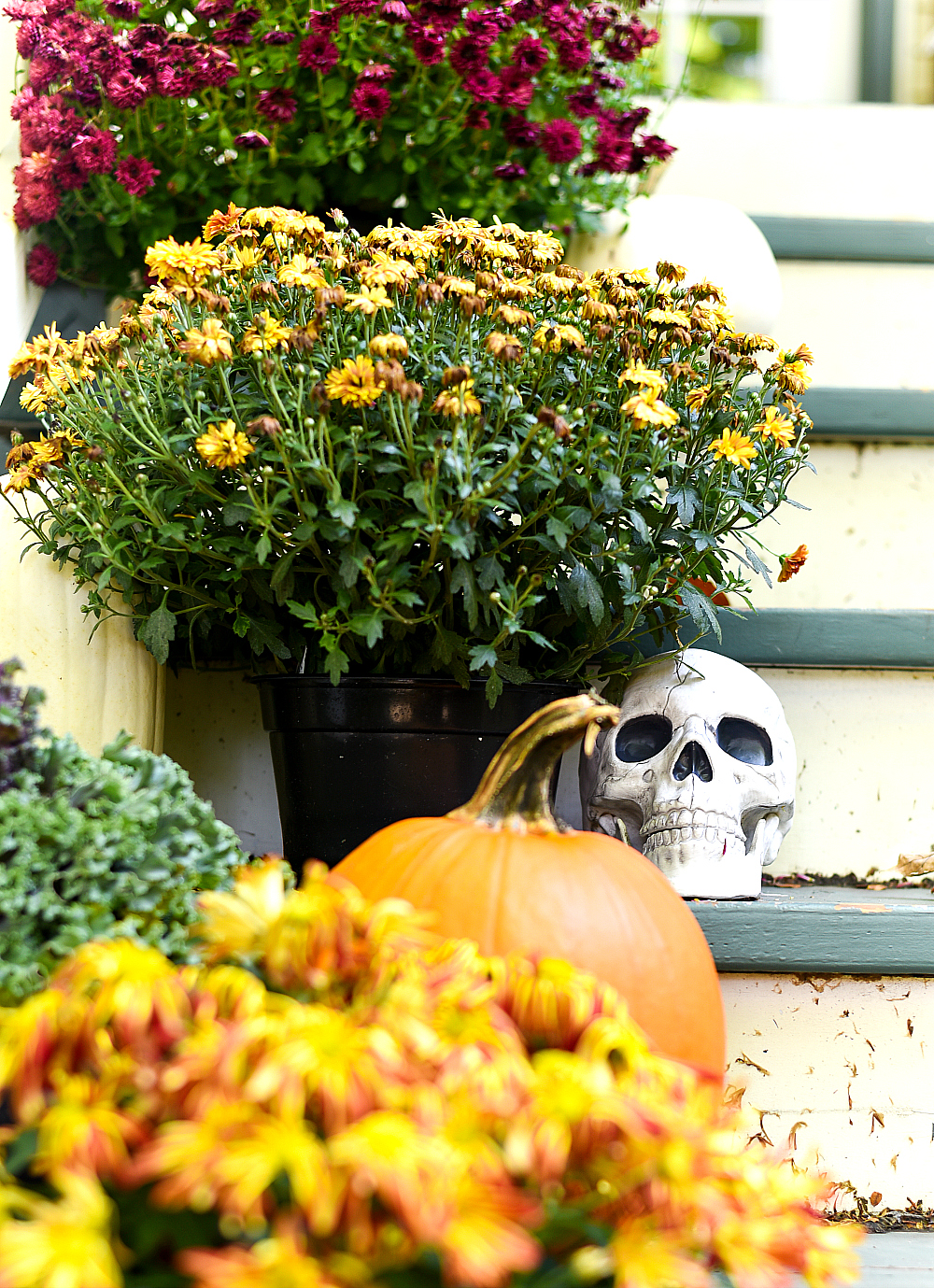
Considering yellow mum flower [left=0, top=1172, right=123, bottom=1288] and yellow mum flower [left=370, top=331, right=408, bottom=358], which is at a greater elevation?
yellow mum flower [left=370, top=331, right=408, bottom=358]

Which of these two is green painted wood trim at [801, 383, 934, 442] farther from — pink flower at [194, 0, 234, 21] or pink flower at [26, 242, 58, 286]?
pink flower at [26, 242, 58, 286]

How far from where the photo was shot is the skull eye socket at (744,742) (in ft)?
3.80

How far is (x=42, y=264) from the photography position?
4.73 feet

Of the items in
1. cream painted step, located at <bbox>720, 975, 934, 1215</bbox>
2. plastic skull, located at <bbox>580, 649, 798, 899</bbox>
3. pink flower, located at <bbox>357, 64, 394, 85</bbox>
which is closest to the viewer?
cream painted step, located at <bbox>720, 975, 934, 1215</bbox>

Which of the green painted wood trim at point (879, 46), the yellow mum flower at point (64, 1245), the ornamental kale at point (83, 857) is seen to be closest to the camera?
the yellow mum flower at point (64, 1245)

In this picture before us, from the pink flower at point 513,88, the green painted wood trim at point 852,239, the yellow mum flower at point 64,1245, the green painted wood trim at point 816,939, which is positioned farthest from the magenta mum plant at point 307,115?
the yellow mum flower at point 64,1245

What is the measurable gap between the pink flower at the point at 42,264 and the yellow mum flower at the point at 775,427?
102cm

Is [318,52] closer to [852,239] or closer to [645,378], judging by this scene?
[645,378]

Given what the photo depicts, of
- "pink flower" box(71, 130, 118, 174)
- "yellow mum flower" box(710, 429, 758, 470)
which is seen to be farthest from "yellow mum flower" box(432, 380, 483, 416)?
"pink flower" box(71, 130, 118, 174)

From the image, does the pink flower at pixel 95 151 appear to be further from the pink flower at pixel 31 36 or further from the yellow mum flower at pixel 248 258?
the yellow mum flower at pixel 248 258

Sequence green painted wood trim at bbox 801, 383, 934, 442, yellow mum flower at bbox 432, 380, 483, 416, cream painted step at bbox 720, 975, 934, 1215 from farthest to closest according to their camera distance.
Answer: green painted wood trim at bbox 801, 383, 934, 442 → cream painted step at bbox 720, 975, 934, 1215 → yellow mum flower at bbox 432, 380, 483, 416

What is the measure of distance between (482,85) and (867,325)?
2.41 ft

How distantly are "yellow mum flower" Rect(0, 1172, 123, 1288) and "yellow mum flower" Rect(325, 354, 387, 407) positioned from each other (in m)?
0.64

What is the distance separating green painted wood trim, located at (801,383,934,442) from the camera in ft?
4.84
